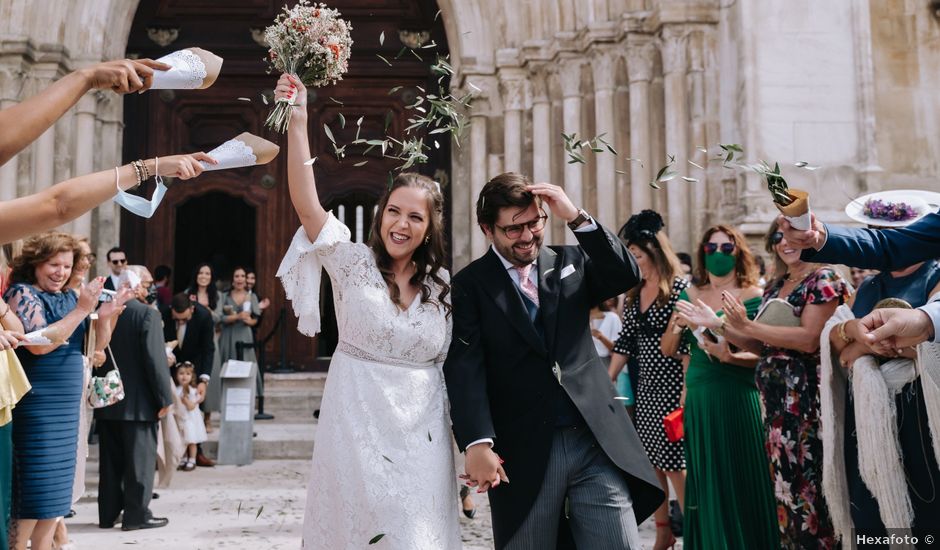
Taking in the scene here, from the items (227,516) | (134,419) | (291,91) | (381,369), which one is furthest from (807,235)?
(134,419)

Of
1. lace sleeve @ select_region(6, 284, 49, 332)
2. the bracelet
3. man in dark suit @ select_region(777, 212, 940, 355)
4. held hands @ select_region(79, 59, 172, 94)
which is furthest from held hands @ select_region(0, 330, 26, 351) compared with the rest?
the bracelet

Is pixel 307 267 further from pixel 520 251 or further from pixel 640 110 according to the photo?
pixel 640 110

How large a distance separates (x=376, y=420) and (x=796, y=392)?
2070mm

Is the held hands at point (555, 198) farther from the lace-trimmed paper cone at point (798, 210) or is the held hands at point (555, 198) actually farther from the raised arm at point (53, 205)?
the raised arm at point (53, 205)

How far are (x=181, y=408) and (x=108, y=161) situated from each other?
3.50m

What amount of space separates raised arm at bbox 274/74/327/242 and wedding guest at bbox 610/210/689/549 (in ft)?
8.16

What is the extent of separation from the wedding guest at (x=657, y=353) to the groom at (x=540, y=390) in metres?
1.96

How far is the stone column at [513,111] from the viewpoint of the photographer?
31.3 feet

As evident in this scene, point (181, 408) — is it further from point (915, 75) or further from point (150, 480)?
point (915, 75)

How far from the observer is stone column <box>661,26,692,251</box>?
8281 mm

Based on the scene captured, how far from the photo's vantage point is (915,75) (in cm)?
855

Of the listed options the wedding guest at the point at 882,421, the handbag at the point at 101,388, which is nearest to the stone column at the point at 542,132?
the handbag at the point at 101,388

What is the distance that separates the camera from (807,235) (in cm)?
278

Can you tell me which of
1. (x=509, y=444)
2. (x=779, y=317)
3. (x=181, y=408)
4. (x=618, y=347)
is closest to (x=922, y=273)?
(x=779, y=317)
